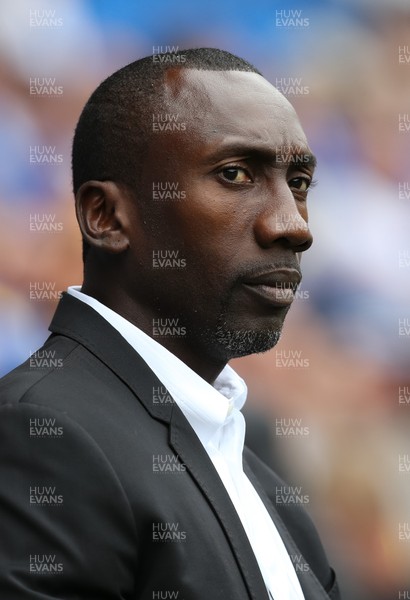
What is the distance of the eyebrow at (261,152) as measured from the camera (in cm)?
239

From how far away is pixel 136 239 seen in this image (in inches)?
96.0

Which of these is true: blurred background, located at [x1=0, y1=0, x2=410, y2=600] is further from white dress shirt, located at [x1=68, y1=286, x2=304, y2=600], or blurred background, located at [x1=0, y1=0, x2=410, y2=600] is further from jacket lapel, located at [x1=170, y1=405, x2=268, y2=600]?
jacket lapel, located at [x1=170, y1=405, x2=268, y2=600]

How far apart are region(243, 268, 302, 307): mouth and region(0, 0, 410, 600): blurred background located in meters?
2.44

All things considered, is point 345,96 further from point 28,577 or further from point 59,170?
point 28,577

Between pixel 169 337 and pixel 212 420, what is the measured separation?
215 mm

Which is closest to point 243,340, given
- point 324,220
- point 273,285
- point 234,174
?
point 273,285

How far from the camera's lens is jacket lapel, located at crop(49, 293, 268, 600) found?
2162 millimetres

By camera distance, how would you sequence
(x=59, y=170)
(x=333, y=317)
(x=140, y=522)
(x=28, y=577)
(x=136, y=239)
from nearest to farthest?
(x=28, y=577), (x=140, y=522), (x=136, y=239), (x=59, y=170), (x=333, y=317)

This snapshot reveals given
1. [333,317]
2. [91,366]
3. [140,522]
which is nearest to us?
[140,522]

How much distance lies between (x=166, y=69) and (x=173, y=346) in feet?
2.22

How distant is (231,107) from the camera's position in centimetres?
244

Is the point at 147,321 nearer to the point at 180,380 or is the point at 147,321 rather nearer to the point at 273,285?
the point at 180,380

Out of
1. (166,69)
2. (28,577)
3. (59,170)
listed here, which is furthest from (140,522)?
(59,170)

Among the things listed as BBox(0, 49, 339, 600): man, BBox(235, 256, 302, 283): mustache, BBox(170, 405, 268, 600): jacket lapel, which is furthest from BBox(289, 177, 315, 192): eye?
BBox(170, 405, 268, 600): jacket lapel
